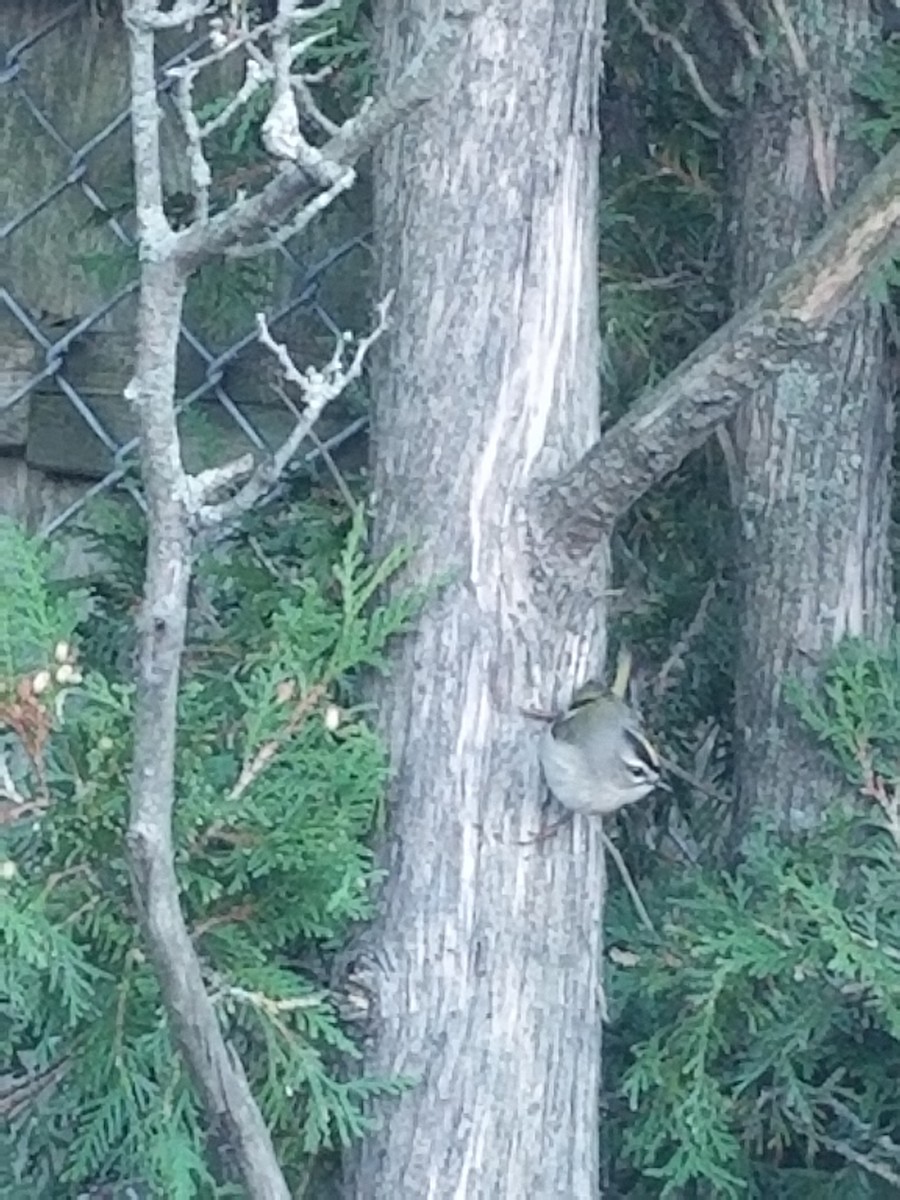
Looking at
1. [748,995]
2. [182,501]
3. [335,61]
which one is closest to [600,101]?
[335,61]

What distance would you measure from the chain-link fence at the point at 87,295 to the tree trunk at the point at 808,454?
0.36m

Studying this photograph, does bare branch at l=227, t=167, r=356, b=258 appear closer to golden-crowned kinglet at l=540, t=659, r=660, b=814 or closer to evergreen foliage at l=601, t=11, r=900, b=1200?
golden-crowned kinglet at l=540, t=659, r=660, b=814

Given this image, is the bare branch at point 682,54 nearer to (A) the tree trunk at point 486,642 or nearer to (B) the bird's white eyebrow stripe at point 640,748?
(A) the tree trunk at point 486,642

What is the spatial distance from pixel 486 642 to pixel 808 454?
1.26 ft

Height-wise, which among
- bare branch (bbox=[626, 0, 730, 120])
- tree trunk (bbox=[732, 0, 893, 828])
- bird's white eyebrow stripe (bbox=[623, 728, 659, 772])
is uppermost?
bare branch (bbox=[626, 0, 730, 120])

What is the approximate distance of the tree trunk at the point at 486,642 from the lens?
152 centimetres

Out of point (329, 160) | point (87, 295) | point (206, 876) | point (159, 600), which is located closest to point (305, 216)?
point (329, 160)

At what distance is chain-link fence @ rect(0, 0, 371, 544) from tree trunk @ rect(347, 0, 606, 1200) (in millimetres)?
363

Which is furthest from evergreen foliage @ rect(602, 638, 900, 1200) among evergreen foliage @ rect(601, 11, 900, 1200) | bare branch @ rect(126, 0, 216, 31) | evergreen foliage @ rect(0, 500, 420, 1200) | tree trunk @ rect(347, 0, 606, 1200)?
bare branch @ rect(126, 0, 216, 31)

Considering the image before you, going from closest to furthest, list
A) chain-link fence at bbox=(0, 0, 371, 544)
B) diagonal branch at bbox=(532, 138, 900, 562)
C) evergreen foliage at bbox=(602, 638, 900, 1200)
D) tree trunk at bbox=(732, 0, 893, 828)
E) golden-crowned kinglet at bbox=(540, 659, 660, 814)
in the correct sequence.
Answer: diagonal branch at bbox=(532, 138, 900, 562)
golden-crowned kinglet at bbox=(540, 659, 660, 814)
evergreen foliage at bbox=(602, 638, 900, 1200)
tree trunk at bbox=(732, 0, 893, 828)
chain-link fence at bbox=(0, 0, 371, 544)

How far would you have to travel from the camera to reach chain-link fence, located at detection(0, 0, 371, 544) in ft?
6.37

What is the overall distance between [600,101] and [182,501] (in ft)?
2.82

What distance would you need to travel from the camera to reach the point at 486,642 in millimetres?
1526

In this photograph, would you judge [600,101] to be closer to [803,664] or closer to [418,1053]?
[803,664]
